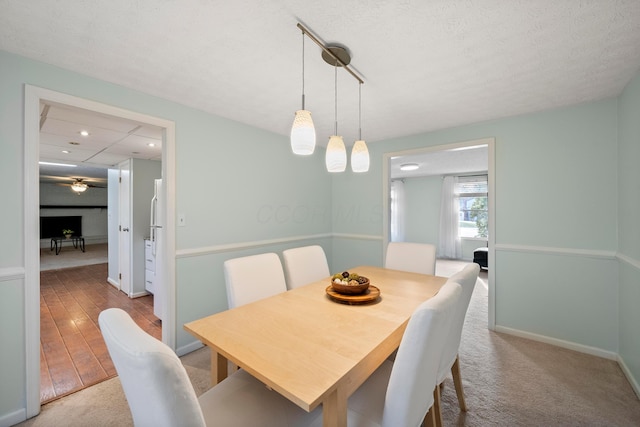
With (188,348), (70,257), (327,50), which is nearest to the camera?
(327,50)

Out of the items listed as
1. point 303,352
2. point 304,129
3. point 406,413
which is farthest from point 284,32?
point 406,413

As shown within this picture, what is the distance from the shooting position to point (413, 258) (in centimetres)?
255

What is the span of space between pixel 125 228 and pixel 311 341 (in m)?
4.32

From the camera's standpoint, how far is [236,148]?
2.79m

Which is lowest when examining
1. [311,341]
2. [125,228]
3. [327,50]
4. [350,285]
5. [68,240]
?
[68,240]

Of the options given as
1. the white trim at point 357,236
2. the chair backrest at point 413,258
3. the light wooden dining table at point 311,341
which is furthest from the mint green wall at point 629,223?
the white trim at point 357,236

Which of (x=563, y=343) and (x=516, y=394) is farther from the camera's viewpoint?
(x=563, y=343)

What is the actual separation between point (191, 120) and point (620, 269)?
13.0 ft

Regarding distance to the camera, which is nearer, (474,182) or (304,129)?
(304,129)

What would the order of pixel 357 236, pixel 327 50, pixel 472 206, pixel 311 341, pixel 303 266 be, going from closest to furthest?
1. pixel 311 341
2. pixel 327 50
3. pixel 303 266
4. pixel 357 236
5. pixel 472 206

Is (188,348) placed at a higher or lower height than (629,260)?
lower

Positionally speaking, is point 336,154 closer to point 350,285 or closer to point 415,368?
point 350,285

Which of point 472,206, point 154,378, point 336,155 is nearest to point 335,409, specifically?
point 154,378

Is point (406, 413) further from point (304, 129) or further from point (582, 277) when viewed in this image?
point (582, 277)
